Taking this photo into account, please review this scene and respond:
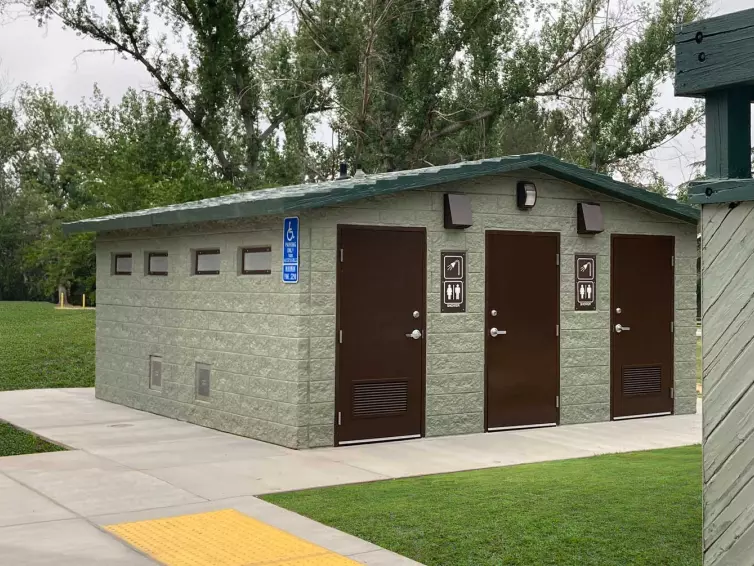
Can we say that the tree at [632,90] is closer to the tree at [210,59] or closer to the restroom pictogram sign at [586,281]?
the tree at [210,59]

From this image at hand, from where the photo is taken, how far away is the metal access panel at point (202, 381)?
41.0 feet

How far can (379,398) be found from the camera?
1120 centimetres

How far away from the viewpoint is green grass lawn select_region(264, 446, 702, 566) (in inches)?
247

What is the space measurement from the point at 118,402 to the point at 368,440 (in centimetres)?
542

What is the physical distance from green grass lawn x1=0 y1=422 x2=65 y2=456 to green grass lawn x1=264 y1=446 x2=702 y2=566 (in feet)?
12.1

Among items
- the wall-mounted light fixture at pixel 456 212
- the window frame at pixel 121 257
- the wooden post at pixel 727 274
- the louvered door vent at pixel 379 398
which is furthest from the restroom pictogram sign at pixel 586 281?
the wooden post at pixel 727 274

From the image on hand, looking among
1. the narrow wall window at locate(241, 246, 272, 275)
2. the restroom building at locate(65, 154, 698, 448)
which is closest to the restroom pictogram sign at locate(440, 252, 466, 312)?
the restroom building at locate(65, 154, 698, 448)

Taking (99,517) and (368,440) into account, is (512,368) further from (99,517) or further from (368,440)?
(99,517)

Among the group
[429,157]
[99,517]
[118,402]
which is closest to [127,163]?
[429,157]

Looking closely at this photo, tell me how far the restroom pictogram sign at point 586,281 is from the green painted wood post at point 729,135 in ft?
31.5

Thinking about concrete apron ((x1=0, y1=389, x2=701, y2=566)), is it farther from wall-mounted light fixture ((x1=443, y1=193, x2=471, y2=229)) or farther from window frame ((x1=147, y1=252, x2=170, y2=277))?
wall-mounted light fixture ((x1=443, y1=193, x2=471, y2=229))

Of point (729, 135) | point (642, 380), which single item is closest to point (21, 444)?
point (642, 380)

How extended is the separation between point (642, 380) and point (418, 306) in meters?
3.77

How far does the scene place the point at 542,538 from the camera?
656cm
